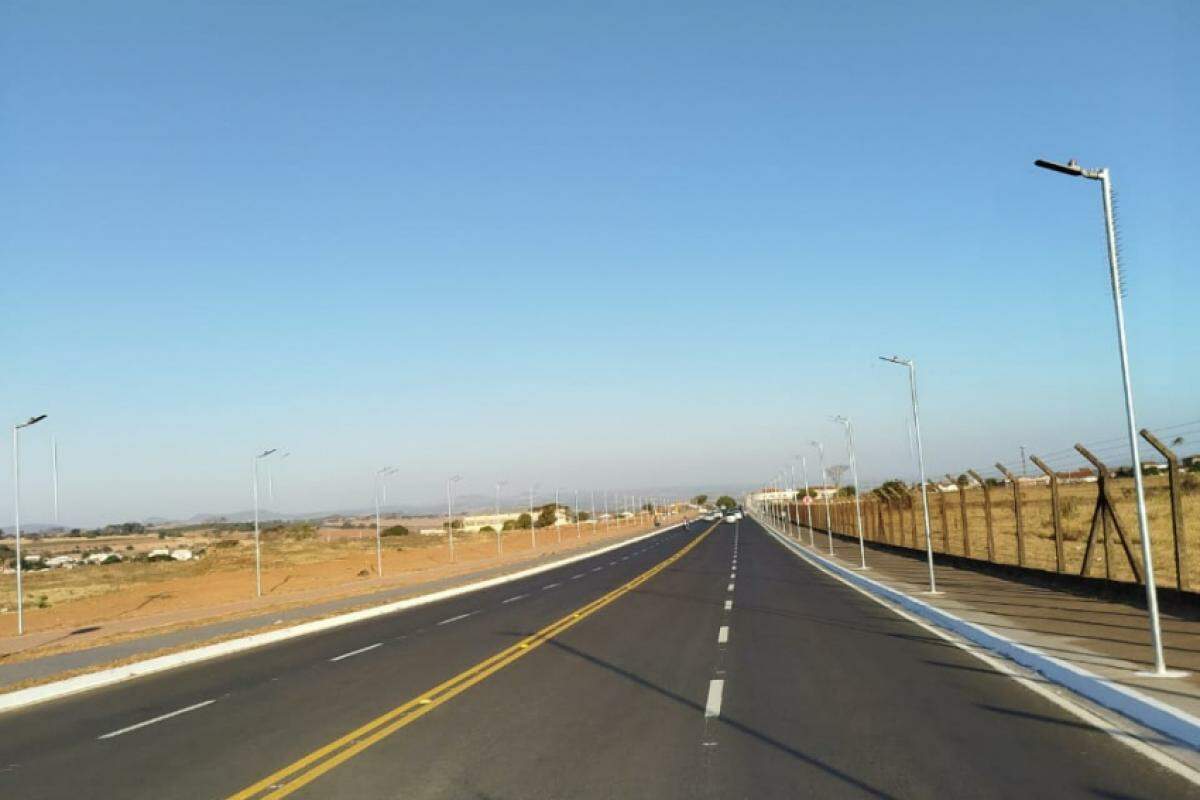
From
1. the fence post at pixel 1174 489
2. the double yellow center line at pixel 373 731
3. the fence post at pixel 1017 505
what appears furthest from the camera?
the fence post at pixel 1017 505

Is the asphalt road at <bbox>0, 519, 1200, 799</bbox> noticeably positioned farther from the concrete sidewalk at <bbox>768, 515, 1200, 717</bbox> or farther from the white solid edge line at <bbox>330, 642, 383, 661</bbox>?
the concrete sidewalk at <bbox>768, 515, 1200, 717</bbox>

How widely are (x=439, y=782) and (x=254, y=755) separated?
278 cm

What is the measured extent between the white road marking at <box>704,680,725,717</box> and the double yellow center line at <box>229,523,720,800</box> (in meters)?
3.41

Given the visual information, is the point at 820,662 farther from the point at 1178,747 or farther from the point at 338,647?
the point at 338,647

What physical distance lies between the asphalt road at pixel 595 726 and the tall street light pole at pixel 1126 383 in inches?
70.8

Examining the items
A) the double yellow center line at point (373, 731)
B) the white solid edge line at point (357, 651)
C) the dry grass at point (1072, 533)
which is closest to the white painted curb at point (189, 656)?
the white solid edge line at point (357, 651)

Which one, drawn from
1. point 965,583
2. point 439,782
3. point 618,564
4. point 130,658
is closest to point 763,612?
point 965,583

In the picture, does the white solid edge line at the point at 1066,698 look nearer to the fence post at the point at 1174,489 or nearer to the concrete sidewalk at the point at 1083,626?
the concrete sidewalk at the point at 1083,626

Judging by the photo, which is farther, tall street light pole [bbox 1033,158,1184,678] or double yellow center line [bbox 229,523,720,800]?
tall street light pole [bbox 1033,158,1184,678]

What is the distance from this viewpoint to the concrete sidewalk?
11.4 metres

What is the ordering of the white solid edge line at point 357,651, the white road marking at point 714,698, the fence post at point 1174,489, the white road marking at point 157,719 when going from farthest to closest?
1. the white solid edge line at point 357,651
2. the fence post at point 1174,489
3. the white road marking at point 157,719
4. the white road marking at point 714,698

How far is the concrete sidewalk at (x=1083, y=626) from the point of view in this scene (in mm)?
11367

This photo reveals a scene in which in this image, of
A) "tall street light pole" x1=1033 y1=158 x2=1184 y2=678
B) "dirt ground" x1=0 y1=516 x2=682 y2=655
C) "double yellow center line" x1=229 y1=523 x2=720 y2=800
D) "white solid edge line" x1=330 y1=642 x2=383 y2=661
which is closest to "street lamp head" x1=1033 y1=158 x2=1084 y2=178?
"tall street light pole" x1=1033 y1=158 x2=1184 y2=678

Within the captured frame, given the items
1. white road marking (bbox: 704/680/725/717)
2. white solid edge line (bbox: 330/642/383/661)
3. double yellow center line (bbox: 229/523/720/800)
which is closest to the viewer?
double yellow center line (bbox: 229/523/720/800)
